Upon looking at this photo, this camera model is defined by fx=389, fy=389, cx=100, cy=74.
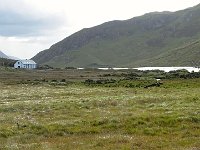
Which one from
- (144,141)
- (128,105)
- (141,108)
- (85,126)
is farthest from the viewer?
(128,105)

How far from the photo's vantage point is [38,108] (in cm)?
4403

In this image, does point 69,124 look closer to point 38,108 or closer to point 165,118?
point 165,118

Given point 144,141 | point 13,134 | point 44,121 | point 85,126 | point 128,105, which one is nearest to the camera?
point 144,141

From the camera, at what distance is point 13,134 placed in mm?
30094

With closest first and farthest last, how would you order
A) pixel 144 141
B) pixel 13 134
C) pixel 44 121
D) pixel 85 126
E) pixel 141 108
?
pixel 144 141, pixel 13 134, pixel 85 126, pixel 44 121, pixel 141 108

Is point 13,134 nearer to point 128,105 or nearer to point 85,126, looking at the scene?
point 85,126

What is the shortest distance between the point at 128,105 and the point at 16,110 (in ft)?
42.6

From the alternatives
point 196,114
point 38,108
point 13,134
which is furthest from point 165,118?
point 38,108

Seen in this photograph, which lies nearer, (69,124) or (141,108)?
(69,124)

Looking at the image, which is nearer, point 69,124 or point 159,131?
point 159,131

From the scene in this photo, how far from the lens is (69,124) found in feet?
110

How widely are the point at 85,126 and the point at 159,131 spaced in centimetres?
633

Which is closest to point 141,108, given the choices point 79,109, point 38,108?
point 79,109

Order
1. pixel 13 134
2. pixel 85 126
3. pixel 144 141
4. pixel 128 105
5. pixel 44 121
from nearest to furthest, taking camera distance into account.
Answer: pixel 144 141 → pixel 13 134 → pixel 85 126 → pixel 44 121 → pixel 128 105
